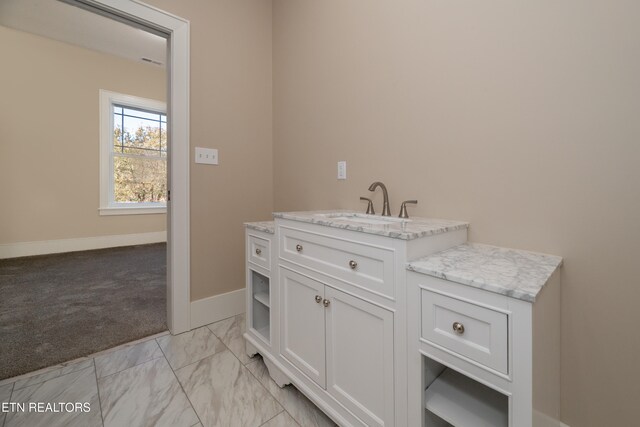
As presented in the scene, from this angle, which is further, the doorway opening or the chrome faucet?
the doorway opening

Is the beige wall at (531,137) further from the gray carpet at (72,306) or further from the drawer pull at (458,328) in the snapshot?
the gray carpet at (72,306)

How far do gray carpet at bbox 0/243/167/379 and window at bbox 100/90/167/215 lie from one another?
46.6 inches

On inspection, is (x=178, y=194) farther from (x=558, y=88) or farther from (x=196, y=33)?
(x=558, y=88)

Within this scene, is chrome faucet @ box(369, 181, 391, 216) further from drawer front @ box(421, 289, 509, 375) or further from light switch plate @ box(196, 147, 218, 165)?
light switch plate @ box(196, 147, 218, 165)

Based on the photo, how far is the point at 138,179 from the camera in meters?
4.66

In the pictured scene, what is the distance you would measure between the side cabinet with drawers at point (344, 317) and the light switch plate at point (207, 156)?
0.98 metres

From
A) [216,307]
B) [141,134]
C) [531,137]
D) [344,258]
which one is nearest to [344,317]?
[344,258]

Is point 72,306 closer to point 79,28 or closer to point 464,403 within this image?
point 464,403

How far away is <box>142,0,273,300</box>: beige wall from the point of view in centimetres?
200

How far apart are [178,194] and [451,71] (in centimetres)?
178

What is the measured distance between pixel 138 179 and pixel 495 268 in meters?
5.30

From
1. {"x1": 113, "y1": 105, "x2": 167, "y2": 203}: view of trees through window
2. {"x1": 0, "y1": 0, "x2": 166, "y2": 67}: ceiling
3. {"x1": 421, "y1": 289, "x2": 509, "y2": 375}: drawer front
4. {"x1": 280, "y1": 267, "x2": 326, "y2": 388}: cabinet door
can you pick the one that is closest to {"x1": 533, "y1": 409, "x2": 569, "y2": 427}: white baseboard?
{"x1": 421, "y1": 289, "x2": 509, "y2": 375}: drawer front

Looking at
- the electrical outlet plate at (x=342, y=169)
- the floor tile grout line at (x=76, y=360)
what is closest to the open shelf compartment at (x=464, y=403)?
the electrical outlet plate at (x=342, y=169)

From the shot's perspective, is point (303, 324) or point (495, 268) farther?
point (303, 324)
